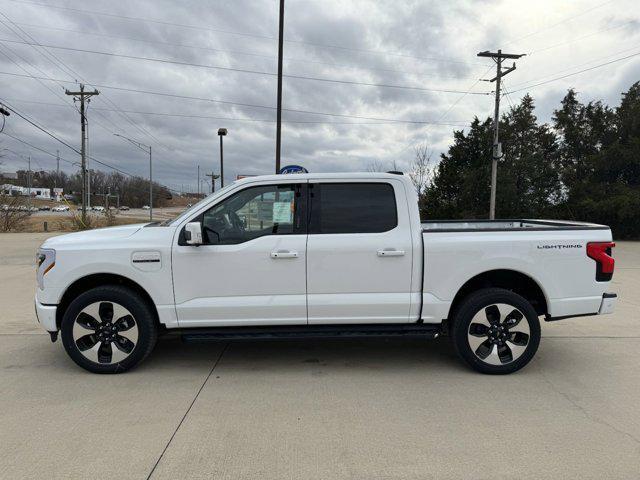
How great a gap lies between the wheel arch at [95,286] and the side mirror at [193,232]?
750 mm

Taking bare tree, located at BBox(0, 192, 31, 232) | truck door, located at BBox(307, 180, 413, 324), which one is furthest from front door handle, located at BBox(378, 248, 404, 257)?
bare tree, located at BBox(0, 192, 31, 232)

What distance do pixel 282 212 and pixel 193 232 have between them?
2.77 feet

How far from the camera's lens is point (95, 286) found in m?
4.48

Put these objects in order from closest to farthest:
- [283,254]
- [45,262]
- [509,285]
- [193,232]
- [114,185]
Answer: [193,232]
[283,254]
[45,262]
[509,285]
[114,185]

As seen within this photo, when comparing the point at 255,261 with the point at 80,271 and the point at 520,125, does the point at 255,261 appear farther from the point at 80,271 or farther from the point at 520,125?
the point at 520,125

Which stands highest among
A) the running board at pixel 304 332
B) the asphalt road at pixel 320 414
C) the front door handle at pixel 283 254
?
the front door handle at pixel 283 254

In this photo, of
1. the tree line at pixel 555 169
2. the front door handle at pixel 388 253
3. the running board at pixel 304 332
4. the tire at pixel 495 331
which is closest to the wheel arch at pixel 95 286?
the running board at pixel 304 332

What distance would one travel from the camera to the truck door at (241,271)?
4.20 m

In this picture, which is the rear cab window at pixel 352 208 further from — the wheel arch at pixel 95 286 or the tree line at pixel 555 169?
the tree line at pixel 555 169

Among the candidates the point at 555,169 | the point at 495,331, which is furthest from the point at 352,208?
the point at 555,169

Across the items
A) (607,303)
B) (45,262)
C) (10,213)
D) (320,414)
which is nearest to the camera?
(320,414)

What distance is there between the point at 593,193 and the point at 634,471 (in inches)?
1091

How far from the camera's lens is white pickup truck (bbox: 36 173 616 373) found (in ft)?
13.9

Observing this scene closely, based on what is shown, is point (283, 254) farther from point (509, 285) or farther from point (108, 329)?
point (509, 285)
